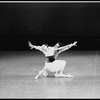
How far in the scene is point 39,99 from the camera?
534 centimetres

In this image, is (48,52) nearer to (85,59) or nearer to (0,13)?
(85,59)

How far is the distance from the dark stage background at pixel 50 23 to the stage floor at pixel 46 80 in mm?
2813

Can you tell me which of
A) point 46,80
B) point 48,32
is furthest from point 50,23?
point 46,80

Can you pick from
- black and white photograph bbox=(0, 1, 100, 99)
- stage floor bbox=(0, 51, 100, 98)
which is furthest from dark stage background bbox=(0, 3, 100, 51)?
stage floor bbox=(0, 51, 100, 98)

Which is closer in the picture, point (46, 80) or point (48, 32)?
point (46, 80)

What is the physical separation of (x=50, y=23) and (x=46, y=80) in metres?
6.71

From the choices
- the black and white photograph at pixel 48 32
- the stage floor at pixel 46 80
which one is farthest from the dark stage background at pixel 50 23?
the stage floor at pixel 46 80

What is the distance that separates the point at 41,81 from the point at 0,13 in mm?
6989

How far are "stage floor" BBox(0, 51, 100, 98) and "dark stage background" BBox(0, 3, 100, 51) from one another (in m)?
2.81

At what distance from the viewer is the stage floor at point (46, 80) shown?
18.9 feet

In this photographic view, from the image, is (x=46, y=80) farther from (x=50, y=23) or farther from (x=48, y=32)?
(x=50, y=23)

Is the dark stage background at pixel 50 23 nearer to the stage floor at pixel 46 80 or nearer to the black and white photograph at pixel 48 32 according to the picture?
the black and white photograph at pixel 48 32

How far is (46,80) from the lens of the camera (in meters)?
6.88

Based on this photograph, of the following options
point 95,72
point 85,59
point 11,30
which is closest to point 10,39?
point 11,30
